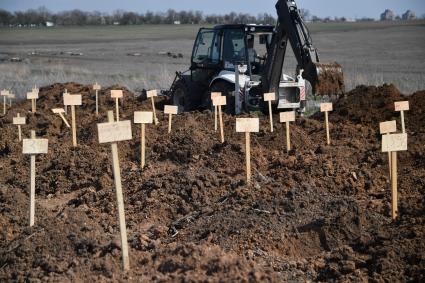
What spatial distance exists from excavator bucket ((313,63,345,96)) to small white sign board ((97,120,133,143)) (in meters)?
5.78

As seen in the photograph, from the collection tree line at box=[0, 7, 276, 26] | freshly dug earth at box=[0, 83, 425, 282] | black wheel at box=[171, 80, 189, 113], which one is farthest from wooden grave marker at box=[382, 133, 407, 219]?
tree line at box=[0, 7, 276, 26]

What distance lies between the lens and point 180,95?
14.9 m

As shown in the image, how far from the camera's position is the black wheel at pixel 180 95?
563 inches

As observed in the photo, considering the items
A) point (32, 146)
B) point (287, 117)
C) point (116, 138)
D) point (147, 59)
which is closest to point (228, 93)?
point (287, 117)

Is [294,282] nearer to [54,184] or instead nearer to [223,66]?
[54,184]

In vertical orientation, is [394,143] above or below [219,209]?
above

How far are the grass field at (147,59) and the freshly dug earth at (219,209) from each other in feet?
37.2

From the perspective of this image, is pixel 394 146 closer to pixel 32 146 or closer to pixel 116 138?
pixel 116 138

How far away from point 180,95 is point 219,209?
879cm

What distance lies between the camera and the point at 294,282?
16.0ft

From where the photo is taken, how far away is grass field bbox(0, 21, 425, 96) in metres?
24.9

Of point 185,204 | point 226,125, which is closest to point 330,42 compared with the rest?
point 226,125

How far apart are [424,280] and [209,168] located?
4011mm

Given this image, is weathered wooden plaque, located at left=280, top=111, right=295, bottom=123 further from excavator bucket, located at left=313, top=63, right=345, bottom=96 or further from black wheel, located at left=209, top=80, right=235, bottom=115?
black wheel, located at left=209, top=80, right=235, bottom=115
